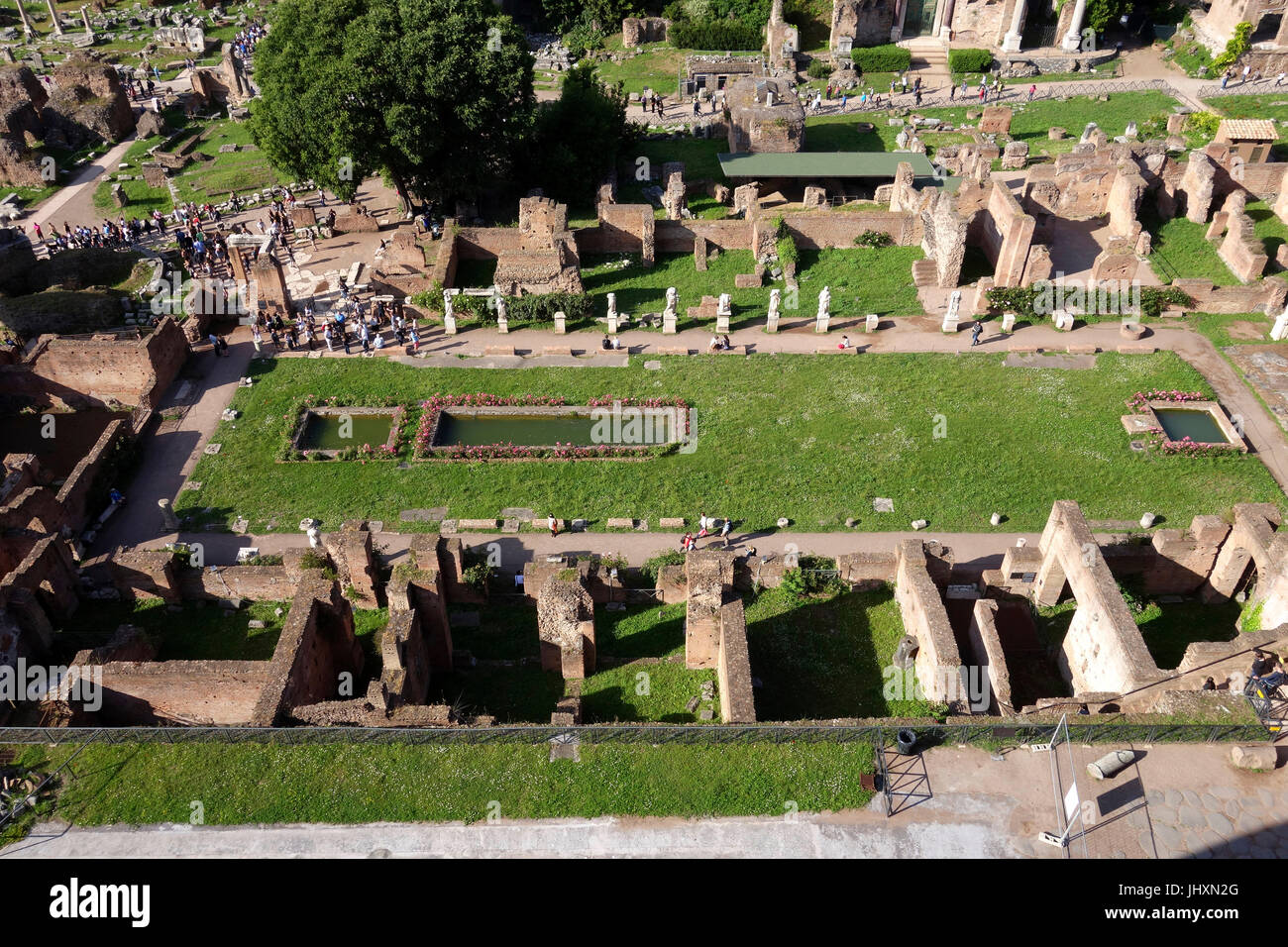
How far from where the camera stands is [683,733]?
17.7m

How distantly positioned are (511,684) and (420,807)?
230 inches

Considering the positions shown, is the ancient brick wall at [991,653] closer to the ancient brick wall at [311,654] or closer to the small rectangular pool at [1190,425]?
the small rectangular pool at [1190,425]

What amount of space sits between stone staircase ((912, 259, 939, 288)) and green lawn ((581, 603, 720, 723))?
19280 mm

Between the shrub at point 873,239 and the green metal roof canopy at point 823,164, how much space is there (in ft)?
14.2

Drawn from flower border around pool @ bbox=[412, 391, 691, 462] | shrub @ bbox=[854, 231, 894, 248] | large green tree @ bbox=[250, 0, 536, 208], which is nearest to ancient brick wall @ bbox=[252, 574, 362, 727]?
flower border around pool @ bbox=[412, 391, 691, 462]

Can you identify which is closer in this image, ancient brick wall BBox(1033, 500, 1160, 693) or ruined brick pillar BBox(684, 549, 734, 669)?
ancient brick wall BBox(1033, 500, 1160, 693)

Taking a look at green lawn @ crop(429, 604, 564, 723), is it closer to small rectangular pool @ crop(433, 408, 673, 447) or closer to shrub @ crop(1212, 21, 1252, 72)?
small rectangular pool @ crop(433, 408, 673, 447)

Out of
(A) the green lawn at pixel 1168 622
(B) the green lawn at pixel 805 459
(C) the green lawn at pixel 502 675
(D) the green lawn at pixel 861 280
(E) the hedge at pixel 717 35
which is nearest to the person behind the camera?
(C) the green lawn at pixel 502 675

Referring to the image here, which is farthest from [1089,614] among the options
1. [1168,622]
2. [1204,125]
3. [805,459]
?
[1204,125]

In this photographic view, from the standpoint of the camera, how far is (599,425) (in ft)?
99.9

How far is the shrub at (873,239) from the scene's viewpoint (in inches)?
1527

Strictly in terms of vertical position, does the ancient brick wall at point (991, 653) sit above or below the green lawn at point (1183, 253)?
below

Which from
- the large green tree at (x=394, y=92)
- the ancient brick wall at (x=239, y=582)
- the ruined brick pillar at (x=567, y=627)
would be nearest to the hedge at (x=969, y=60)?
the large green tree at (x=394, y=92)

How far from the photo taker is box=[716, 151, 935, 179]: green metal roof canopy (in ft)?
138
